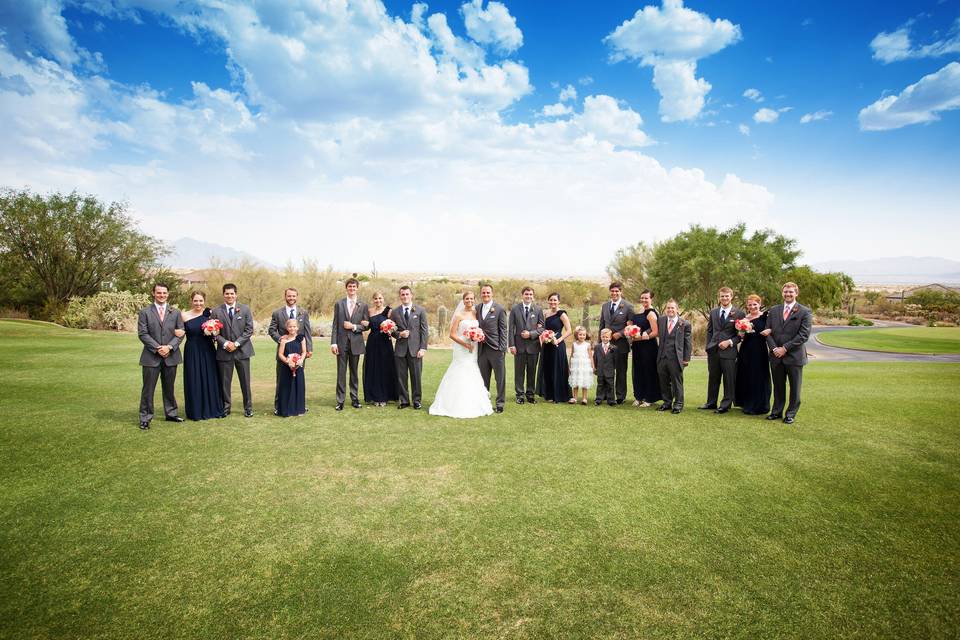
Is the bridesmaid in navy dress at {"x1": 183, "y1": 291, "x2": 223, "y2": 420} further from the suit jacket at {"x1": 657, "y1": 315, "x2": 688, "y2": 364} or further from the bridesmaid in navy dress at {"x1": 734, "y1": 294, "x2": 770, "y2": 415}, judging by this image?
the bridesmaid in navy dress at {"x1": 734, "y1": 294, "x2": 770, "y2": 415}

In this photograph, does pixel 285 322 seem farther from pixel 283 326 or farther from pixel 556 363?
pixel 556 363

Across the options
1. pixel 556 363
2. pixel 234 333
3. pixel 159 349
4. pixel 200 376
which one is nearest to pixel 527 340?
pixel 556 363

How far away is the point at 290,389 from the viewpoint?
8086mm

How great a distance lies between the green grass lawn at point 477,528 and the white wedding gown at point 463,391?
1.48 ft

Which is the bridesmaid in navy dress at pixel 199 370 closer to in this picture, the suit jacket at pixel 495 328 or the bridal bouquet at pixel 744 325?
the suit jacket at pixel 495 328

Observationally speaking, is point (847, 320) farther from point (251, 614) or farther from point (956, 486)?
point (251, 614)

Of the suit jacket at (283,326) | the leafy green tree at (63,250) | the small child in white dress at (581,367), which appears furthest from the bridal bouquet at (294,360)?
the leafy green tree at (63,250)

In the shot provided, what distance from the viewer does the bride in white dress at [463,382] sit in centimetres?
817

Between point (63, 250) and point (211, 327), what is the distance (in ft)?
100

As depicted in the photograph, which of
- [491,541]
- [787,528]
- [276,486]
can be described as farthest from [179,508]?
[787,528]

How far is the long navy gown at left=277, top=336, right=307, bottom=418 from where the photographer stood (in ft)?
26.5

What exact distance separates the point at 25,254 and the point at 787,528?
3923 cm

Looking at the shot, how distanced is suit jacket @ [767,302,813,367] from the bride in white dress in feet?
15.6

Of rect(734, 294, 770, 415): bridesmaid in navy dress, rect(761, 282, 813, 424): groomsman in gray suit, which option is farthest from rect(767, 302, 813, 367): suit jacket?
rect(734, 294, 770, 415): bridesmaid in navy dress
